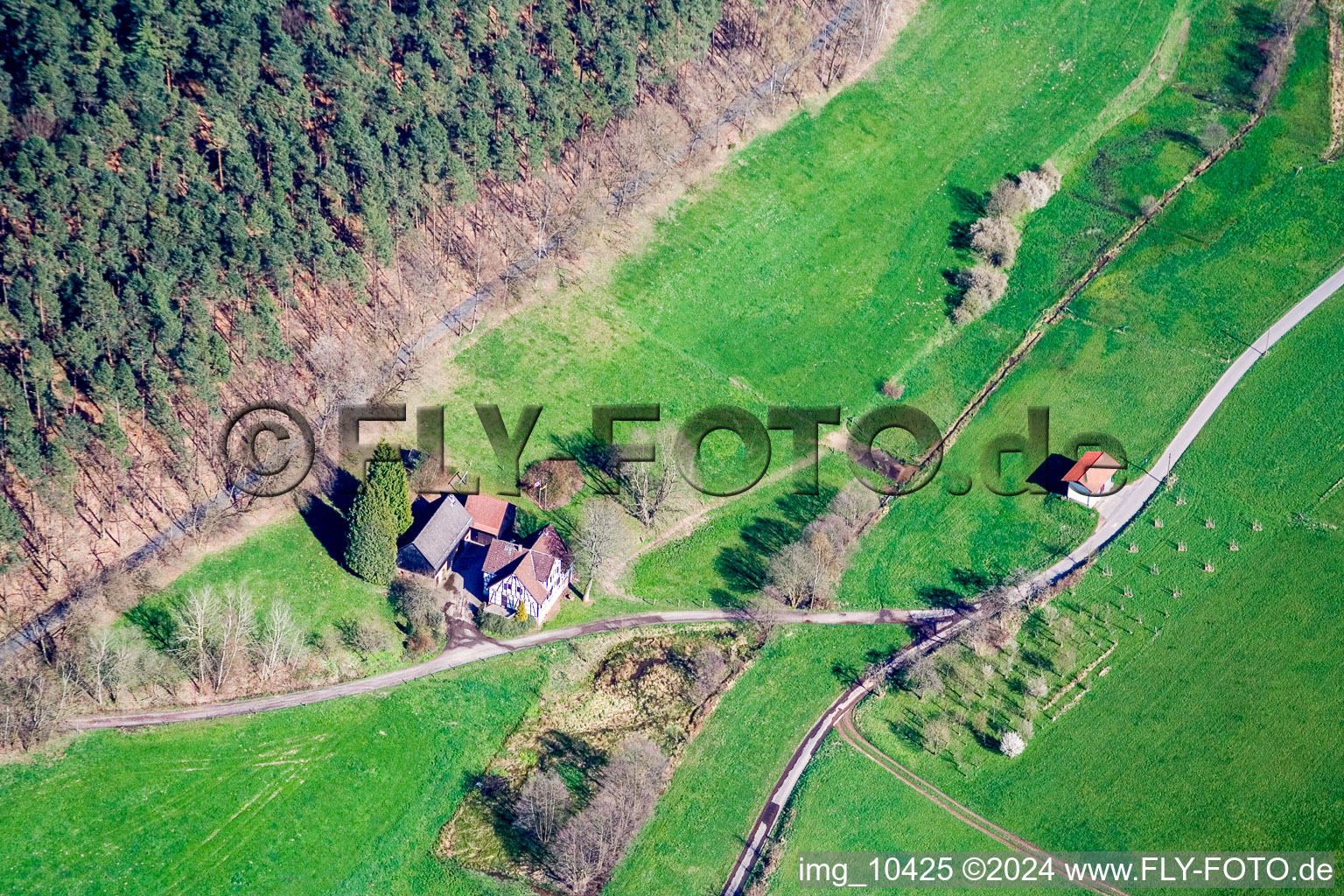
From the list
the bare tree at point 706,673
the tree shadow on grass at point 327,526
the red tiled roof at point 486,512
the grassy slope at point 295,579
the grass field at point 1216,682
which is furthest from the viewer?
the red tiled roof at point 486,512

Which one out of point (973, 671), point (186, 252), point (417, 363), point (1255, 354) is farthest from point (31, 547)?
point (1255, 354)

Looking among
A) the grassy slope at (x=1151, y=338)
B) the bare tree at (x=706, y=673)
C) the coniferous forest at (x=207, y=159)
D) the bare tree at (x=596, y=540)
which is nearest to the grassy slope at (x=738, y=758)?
the bare tree at (x=706, y=673)

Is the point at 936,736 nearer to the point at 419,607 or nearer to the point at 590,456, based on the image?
the point at 590,456

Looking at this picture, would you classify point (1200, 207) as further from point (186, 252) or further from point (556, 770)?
point (186, 252)

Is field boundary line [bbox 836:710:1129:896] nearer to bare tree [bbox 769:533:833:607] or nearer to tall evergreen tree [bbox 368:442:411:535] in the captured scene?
bare tree [bbox 769:533:833:607]

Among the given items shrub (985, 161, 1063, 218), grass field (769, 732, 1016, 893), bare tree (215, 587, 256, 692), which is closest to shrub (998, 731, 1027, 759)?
grass field (769, 732, 1016, 893)

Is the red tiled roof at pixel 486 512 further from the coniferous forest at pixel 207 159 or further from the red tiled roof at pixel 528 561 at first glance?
the coniferous forest at pixel 207 159

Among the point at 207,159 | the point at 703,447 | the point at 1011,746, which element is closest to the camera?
the point at 1011,746

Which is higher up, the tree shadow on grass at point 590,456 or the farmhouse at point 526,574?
the tree shadow on grass at point 590,456

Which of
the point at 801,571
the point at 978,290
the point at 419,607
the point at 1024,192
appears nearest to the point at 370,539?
the point at 419,607
